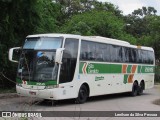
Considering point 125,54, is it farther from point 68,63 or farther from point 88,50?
point 68,63

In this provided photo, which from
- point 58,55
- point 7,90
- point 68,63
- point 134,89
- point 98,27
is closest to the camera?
point 58,55

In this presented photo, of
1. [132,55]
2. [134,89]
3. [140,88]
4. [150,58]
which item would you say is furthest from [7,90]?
[150,58]

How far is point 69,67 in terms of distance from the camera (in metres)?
17.4

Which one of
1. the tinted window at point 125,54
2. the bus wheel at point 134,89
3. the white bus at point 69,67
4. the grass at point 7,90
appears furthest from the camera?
the bus wheel at point 134,89

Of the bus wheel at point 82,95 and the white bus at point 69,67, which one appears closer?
the white bus at point 69,67

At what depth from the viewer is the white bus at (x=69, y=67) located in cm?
1661

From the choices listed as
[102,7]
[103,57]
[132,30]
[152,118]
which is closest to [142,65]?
[103,57]

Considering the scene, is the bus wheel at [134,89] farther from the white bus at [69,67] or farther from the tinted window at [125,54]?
the tinted window at [125,54]

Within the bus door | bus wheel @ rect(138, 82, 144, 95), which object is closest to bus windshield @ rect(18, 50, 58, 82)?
the bus door

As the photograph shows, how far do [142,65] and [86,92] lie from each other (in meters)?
8.37

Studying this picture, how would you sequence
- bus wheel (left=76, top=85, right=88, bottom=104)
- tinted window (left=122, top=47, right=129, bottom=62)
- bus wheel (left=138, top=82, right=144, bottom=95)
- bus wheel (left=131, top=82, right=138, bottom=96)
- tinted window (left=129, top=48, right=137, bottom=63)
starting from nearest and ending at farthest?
1. bus wheel (left=76, top=85, right=88, bottom=104)
2. tinted window (left=122, top=47, right=129, bottom=62)
3. tinted window (left=129, top=48, right=137, bottom=63)
4. bus wheel (left=131, top=82, right=138, bottom=96)
5. bus wheel (left=138, top=82, right=144, bottom=95)

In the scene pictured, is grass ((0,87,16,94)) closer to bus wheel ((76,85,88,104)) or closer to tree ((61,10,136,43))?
bus wheel ((76,85,88,104))

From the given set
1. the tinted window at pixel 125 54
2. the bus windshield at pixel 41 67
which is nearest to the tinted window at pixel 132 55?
the tinted window at pixel 125 54

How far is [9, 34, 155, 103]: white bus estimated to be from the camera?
16.6 m
